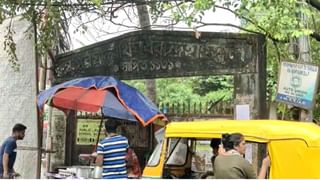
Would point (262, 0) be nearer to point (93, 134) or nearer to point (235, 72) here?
point (235, 72)

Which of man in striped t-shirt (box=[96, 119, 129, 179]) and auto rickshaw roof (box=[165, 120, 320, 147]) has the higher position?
auto rickshaw roof (box=[165, 120, 320, 147])

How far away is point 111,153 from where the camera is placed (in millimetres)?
7773

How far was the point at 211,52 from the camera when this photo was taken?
10.6 metres

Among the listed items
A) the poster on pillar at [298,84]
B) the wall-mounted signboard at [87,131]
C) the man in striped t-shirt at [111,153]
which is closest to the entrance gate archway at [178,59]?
the wall-mounted signboard at [87,131]

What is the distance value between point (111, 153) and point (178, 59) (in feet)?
11.5

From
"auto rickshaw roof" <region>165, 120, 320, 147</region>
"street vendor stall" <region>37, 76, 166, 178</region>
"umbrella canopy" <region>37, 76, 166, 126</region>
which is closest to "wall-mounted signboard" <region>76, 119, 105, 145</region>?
"street vendor stall" <region>37, 76, 166, 178</region>

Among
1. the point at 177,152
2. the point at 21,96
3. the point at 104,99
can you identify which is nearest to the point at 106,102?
the point at 104,99

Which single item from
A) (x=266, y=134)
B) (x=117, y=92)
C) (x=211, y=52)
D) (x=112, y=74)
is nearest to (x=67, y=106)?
(x=117, y=92)

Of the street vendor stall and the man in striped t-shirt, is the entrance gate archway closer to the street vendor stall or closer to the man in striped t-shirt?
the street vendor stall

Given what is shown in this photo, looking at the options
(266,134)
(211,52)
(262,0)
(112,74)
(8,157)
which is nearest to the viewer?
(266,134)

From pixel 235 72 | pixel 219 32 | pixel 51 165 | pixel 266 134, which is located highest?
pixel 219 32

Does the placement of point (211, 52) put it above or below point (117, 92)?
above

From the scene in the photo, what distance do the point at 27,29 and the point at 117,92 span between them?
10.7 ft

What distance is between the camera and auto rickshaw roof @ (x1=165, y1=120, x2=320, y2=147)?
6387 mm
